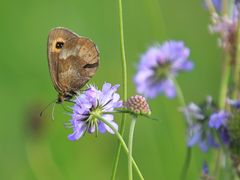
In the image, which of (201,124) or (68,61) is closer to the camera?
(68,61)

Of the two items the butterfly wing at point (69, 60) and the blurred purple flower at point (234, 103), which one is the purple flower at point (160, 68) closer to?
the blurred purple flower at point (234, 103)

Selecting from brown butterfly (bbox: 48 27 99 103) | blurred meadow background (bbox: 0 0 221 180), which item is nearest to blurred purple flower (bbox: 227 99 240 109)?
brown butterfly (bbox: 48 27 99 103)

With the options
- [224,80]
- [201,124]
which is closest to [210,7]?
[224,80]

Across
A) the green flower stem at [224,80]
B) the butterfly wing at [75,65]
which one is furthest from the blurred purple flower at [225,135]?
the butterfly wing at [75,65]

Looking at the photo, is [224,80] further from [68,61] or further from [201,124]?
[68,61]

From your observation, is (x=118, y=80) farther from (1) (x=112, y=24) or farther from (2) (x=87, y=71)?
(2) (x=87, y=71)

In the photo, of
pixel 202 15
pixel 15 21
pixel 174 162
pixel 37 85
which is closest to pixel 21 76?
pixel 37 85
